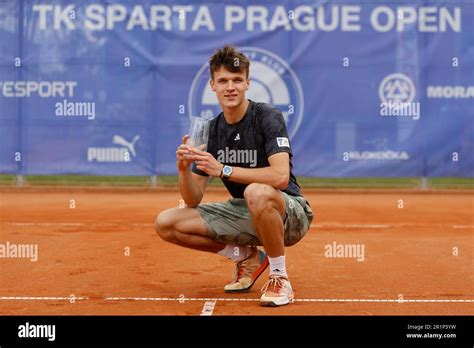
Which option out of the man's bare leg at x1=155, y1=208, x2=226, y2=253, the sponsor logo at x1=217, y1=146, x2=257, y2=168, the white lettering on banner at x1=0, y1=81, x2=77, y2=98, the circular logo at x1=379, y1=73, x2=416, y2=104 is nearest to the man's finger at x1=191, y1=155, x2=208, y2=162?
the sponsor logo at x1=217, y1=146, x2=257, y2=168

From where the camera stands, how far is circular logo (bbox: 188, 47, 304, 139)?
1070cm

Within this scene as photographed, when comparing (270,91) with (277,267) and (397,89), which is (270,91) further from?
(277,267)

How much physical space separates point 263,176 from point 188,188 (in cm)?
48

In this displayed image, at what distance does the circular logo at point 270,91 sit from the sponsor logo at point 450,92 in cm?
191

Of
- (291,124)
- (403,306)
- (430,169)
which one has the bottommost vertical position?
(403,306)

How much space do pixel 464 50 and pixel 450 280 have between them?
22.2ft

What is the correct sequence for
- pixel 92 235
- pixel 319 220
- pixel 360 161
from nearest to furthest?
pixel 92 235 → pixel 319 220 → pixel 360 161

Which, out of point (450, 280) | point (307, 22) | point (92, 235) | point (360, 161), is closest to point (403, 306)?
point (450, 280)

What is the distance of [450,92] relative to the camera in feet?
35.1

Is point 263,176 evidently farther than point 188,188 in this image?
No

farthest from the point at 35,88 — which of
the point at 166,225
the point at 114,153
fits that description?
the point at 166,225
